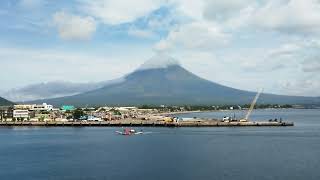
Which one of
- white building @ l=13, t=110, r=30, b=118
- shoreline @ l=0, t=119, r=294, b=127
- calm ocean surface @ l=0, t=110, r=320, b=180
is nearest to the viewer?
calm ocean surface @ l=0, t=110, r=320, b=180

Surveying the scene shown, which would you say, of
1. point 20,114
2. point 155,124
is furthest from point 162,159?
point 20,114

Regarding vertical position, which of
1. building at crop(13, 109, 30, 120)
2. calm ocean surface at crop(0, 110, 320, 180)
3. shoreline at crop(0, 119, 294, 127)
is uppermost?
building at crop(13, 109, 30, 120)

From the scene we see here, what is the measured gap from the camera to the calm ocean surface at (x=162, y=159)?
21.1 m

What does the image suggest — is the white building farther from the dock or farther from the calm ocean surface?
the calm ocean surface

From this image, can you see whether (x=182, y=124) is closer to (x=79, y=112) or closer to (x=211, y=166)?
(x=79, y=112)

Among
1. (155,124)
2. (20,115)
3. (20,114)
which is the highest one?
(20,114)

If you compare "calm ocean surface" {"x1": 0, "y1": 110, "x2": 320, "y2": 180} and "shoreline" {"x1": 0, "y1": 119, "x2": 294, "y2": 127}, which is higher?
"shoreline" {"x1": 0, "y1": 119, "x2": 294, "y2": 127}

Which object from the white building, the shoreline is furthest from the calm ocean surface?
the white building

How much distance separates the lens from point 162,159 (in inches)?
1010

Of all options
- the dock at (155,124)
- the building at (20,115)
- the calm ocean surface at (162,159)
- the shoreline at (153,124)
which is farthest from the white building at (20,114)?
the calm ocean surface at (162,159)

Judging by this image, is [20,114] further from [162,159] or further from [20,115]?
[162,159]

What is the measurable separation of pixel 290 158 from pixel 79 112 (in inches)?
1662

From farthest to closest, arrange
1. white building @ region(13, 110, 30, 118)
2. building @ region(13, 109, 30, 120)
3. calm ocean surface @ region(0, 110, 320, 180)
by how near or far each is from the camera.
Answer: white building @ region(13, 110, 30, 118) → building @ region(13, 109, 30, 120) → calm ocean surface @ region(0, 110, 320, 180)

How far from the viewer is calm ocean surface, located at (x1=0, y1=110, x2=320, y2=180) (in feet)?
69.3
